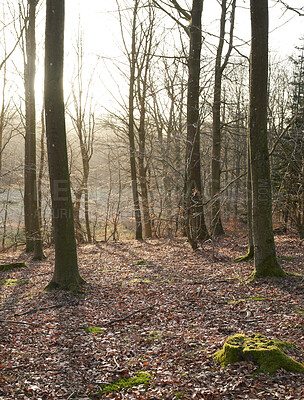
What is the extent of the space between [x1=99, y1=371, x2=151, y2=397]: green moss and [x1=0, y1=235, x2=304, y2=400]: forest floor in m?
0.06

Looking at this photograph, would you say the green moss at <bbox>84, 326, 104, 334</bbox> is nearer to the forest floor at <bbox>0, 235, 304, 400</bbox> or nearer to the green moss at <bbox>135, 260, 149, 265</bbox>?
the forest floor at <bbox>0, 235, 304, 400</bbox>

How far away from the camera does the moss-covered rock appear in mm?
3506

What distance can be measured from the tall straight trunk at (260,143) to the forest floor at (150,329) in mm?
549

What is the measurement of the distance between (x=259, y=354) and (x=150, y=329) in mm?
1958

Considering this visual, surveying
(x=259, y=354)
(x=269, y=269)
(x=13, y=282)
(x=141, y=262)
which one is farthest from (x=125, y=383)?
(x=141, y=262)

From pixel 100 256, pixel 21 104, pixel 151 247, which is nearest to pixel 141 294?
pixel 100 256

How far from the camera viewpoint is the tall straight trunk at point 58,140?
6977 millimetres

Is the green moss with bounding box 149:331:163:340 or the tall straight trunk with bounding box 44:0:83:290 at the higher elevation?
the tall straight trunk with bounding box 44:0:83:290

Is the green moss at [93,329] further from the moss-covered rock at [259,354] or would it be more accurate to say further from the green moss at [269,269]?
the green moss at [269,269]

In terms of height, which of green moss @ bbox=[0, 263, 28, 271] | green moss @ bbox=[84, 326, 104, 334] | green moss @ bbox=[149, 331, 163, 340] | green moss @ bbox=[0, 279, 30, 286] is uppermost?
green moss @ bbox=[0, 263, 28, 271]

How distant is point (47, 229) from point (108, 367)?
1569 centimetres

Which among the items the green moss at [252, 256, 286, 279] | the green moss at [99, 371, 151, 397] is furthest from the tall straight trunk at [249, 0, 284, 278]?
the green moss at [99, 371, 151, 397]

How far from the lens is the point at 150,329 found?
5.15m

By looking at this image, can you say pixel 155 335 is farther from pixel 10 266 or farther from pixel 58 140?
pixel 10 266
